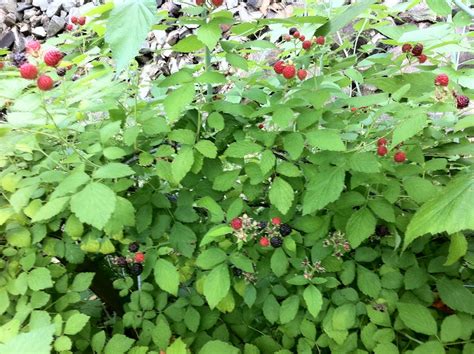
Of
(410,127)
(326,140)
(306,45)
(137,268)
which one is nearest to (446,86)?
(410,127)

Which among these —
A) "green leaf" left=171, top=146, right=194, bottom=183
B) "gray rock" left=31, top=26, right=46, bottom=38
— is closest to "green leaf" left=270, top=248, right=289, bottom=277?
"green leaf" left=171, top=146, right=194, bottom=183

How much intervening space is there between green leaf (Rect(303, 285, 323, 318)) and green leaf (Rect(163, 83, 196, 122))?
0.57 m

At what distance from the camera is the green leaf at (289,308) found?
110cm

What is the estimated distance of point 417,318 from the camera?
101 centimetres

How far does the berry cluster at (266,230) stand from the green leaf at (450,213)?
0.43 m

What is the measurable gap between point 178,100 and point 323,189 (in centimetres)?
40

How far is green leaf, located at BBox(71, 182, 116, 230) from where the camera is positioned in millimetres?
812

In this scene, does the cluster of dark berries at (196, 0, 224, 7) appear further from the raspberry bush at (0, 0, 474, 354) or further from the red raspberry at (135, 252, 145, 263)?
the red raspberry at (135, 252, 145, 263)

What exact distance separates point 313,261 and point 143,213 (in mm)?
483

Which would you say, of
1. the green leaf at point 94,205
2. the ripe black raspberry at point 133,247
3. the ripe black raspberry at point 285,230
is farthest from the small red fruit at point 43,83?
the ripe black raspberry at point 285,230

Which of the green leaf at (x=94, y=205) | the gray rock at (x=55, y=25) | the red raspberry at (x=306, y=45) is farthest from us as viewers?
the gray rock at (x=55, y=25)

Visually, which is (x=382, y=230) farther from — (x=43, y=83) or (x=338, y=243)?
(x=43, y=83)

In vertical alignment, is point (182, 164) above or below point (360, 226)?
above

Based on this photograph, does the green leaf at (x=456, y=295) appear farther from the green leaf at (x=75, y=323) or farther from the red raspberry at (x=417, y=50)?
the green leaf at (x=75, y=323)
